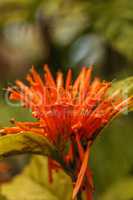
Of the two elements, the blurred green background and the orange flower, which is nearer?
the orange flower

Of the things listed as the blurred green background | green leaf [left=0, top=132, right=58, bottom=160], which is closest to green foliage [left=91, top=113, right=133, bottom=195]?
the blurred green background

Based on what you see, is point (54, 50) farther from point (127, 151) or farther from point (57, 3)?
point (127, 151)

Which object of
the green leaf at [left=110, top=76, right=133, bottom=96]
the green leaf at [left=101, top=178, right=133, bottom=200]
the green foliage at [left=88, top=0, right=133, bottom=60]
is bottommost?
the green leaf at [left=101, top=178, right=133, bottom=200]

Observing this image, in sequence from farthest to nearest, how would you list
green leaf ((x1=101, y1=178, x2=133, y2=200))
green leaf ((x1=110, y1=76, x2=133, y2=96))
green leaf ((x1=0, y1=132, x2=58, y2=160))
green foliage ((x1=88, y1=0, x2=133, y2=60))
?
green foliage ((x1=88, y1=0, x2=133, y2=60)) < green leaf ((x1=101, y1=178, x2=133, y2=200)) < green leaf ((x1=110, y1=76, x2=133, y2=96)) < green leaf ((x1=0, y1=132, x2=58, y2=160))

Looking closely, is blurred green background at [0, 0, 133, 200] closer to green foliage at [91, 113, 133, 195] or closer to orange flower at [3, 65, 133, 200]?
green foliage at [91, 113, 133, 195]

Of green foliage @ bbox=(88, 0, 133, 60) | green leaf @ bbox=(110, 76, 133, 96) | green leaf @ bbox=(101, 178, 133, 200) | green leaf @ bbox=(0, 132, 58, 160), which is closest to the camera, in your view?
green leaf @ bbox=(0, 132, 58, 160)

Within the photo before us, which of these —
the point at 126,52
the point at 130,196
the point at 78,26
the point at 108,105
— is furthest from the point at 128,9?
the point at 108,105

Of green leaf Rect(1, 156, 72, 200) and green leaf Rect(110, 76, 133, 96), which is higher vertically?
green leaf Rect(110, 76, 133, 96)

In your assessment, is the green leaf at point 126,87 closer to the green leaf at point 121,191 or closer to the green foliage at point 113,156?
the green leaf at point 121,191
